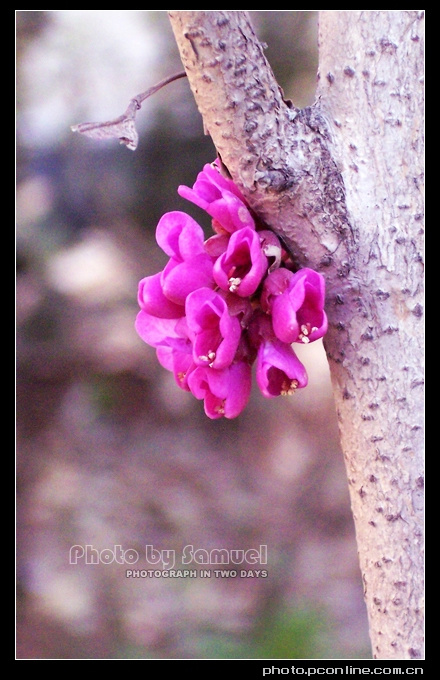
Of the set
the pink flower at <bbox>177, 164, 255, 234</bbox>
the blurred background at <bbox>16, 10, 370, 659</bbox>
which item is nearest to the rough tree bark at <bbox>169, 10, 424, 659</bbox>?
the pink flower at <bbox>177, 164, 255, 234</bbox>

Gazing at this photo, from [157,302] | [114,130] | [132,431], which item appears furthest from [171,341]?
[132,431]

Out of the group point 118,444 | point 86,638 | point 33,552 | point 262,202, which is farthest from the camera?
point 118,444

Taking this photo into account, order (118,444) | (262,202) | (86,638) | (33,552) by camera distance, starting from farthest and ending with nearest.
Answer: (118,444)
(33,552)
(86,638)
(262,202)

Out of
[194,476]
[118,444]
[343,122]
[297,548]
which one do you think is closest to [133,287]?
[118,444]

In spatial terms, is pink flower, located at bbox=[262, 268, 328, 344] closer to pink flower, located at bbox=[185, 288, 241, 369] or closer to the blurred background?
pink flower, located at bbox=[185, 288, 241, 369]

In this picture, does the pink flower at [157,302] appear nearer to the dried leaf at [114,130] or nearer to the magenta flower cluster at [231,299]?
the magenta flower cluster at [231,299]

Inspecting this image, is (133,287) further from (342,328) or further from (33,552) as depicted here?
(342,328)
